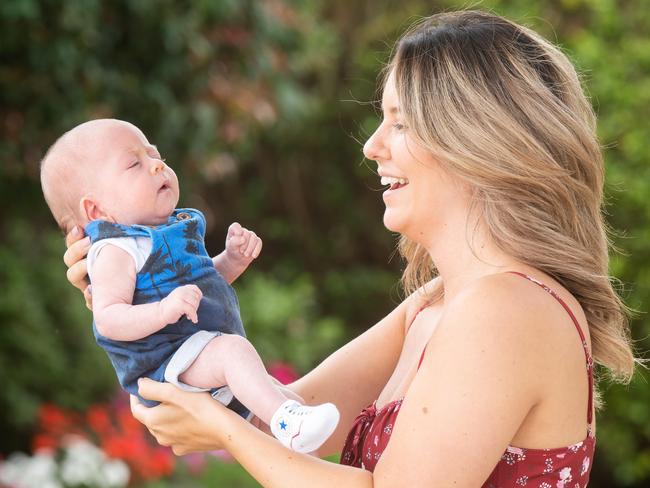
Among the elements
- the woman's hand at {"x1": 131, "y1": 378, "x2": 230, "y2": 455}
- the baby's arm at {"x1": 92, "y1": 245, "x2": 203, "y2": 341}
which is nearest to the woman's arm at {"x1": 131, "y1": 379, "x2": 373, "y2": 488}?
the woman's hand at {"x1": 131, "y1": 378, "x2": 230, "y2": 455}

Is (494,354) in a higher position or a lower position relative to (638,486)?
higher

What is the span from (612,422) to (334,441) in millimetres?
4217

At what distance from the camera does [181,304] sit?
1984 mm

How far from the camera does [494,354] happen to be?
1.84 meters

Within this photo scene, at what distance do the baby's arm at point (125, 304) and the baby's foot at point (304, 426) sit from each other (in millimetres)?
257

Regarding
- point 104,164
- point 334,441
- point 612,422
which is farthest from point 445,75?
point 612,422

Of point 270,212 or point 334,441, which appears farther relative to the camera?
point 270,212

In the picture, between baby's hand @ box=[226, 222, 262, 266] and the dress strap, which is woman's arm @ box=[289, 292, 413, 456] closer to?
baby's hand @ box=[226, 222, 262, 266]

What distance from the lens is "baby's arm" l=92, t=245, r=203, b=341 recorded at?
2002 mm

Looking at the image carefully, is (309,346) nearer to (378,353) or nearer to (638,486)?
(638,486)

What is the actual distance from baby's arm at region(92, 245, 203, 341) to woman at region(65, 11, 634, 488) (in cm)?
13

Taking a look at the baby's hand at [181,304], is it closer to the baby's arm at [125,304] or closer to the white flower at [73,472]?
the baby's arm at [125,304]

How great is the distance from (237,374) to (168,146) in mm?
4063

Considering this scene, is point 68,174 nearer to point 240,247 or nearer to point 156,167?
point 156,167
